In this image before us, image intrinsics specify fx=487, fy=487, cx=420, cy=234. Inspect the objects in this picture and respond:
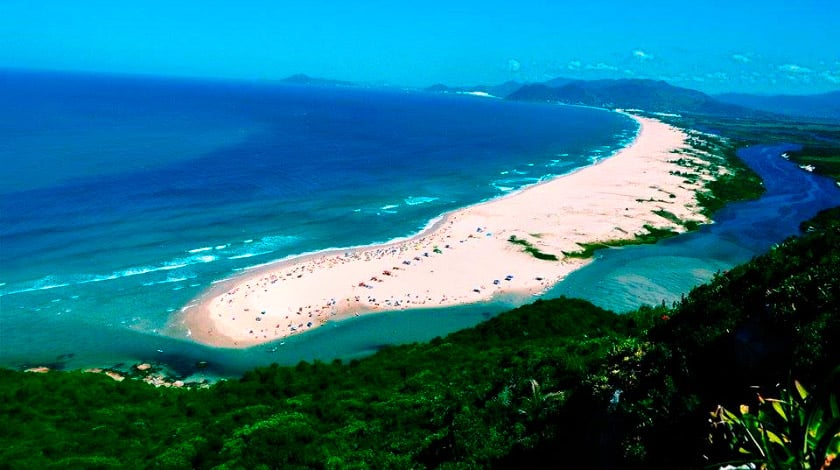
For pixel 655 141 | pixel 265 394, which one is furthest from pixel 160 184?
pixel 655 141

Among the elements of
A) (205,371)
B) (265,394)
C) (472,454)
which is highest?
(472,454)

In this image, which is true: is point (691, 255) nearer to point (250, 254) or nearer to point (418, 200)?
point (418, 200)

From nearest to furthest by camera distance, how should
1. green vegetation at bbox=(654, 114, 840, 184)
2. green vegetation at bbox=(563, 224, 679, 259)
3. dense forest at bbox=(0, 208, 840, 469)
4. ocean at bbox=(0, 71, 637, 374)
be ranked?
dense forest at bbox=(0, 208, 840, 469), ocean at bbox=(0, 71, 637, 374), green vegetation at bbox=(563, 224, 679, 259), green vegetation at bbox=(654, 114, 840, 184)

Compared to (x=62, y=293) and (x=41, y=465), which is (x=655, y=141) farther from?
(x=41, y=465)

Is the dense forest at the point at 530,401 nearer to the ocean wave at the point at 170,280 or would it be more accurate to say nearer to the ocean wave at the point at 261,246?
the ocean wave at the point at 170,280

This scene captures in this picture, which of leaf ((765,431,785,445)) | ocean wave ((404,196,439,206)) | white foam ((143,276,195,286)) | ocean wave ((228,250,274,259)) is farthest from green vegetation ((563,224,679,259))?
leaf ((765,431,785,445))

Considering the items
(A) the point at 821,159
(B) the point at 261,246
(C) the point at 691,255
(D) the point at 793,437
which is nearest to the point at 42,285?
(B) the point at 261,246

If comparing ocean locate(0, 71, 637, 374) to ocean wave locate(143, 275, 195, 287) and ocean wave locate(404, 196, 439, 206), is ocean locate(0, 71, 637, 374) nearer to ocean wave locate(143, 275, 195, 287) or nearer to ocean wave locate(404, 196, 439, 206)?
ocean wave locate(143, 275, 195, 287)
